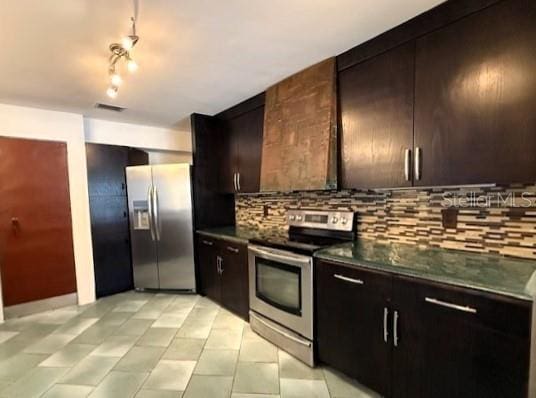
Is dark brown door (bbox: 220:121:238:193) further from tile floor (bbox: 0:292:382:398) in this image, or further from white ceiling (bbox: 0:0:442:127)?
tile floor (bbox: 0:292:382:398)

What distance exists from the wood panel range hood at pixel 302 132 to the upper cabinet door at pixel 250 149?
182 mm

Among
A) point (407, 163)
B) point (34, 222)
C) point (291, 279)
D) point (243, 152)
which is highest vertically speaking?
point (243, 152)

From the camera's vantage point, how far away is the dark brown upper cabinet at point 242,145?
2944 millimetres

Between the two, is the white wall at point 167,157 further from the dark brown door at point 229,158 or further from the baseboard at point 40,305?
the baseboard at point 40,305

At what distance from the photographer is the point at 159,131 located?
4.11 metres

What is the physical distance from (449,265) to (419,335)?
0.42 m

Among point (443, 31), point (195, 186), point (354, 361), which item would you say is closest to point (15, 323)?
point (195, 186)

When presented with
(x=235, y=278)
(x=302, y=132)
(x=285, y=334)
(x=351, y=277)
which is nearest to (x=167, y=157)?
(x=235, y=278)

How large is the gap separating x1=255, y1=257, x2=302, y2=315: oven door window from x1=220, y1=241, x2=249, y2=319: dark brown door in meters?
0.25

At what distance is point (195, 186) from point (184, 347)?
1885mm

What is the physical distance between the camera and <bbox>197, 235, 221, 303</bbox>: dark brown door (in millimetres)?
3133

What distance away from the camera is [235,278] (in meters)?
→ 2.83

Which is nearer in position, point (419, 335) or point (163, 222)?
point (419, 335)

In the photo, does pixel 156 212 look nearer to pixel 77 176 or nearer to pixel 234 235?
pixel 77 176
